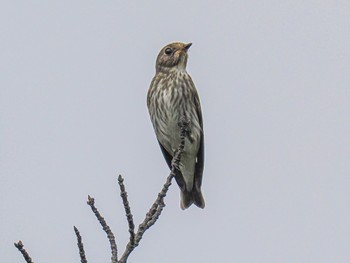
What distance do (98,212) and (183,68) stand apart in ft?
16.1

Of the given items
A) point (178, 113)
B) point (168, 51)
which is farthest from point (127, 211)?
point (168, 51)

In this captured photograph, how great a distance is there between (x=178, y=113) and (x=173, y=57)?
42.0 inches

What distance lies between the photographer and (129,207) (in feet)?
15.8

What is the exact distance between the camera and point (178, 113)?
8992 millimetres

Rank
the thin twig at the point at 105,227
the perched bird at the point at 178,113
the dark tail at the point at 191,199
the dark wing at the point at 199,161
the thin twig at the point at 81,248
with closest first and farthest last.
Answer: the thin twig at the point at 81,248 < the thin twig at the point at 105,227 < the perched bird at the point at 178,113 < the dark wing at the point at 199,161 < the dark tail at the point at 191,199

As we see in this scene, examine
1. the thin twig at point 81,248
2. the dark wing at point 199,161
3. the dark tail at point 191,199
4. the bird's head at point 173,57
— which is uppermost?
the bird's head at point 173,57

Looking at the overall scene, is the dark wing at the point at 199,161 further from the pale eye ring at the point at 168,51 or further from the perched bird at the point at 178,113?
the pale eye ring at the point at 168,51

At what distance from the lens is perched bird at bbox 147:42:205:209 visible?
9.05m

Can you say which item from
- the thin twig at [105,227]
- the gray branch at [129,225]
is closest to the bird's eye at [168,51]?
the gray branch at [129,225]

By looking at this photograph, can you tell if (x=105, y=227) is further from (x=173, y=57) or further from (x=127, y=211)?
(x=173, y=57)

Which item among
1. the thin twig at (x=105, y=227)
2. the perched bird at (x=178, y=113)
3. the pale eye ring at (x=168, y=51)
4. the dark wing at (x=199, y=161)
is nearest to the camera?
the thin twig at (x=105, y=227)

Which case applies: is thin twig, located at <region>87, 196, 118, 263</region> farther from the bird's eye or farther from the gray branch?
the bird's eye

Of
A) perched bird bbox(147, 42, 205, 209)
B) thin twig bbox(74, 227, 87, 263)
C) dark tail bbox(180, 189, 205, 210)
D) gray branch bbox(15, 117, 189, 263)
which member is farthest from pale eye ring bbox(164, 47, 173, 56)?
thin twig bbox(74, 227, 87, 263)

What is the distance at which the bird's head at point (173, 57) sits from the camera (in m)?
9.67
